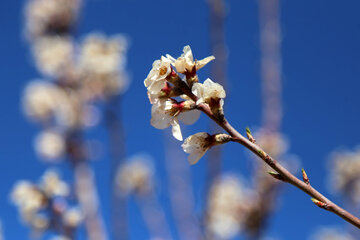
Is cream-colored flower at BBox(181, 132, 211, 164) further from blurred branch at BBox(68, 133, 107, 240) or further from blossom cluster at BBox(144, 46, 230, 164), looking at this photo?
blurred branch at BBox(68, 133, 107, 240)

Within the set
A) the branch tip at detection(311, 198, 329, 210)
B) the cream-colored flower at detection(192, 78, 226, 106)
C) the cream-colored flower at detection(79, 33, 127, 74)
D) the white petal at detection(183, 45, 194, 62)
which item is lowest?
the branch tip at detection(311, 198, 329, 210)

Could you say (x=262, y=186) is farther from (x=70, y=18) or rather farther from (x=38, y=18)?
(x=38, y=18)

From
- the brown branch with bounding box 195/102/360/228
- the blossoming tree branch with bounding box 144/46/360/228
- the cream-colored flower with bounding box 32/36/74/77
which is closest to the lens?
the brown branch with bounding box 195/102/360/228

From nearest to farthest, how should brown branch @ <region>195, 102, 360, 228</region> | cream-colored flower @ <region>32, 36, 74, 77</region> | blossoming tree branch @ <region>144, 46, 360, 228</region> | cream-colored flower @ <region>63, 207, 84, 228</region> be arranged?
1. brown branch @ <region>195, 102, 360, 228</region>
2. blossoming tree branch @ <region>144, 46, 360, 228</region>
3. cream-colored flower @ <region>63, 207, 84, 228</region>
4. cream-colored flower @ <region>32, 36, 74, 77</region>

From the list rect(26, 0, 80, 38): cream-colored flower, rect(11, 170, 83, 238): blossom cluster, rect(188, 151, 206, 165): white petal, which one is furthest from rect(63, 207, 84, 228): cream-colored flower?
rect(26, 0, 80, 38): cream-colored flower

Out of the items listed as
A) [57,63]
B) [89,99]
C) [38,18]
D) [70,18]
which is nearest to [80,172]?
[89,99]

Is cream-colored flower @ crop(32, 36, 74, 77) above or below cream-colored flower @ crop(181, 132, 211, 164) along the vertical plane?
above

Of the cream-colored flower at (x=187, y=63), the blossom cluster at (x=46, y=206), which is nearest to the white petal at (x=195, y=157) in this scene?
the cream-colored flower at (x=187, y=63)
